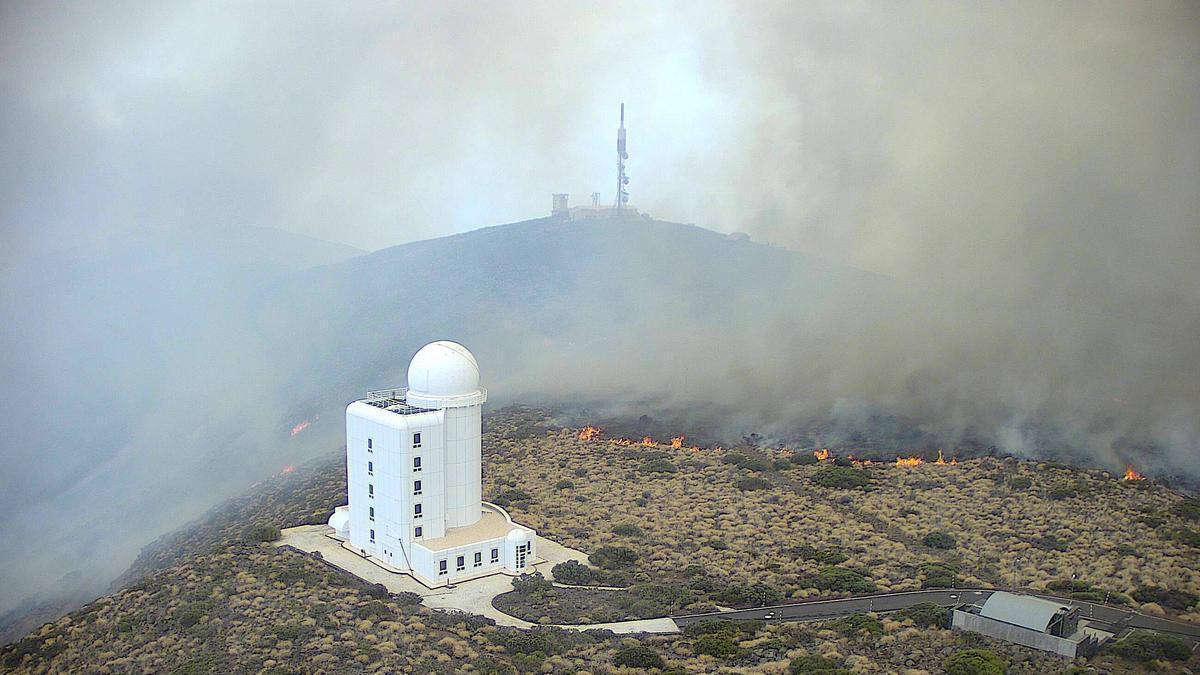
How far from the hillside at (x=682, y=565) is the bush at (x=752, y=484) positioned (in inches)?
11.7

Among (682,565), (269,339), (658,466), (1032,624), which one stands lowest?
(682,565)

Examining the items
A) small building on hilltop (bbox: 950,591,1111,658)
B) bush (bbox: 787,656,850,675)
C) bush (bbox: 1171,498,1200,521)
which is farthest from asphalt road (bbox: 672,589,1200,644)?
bush (bbox: 1171,498,1200,521)

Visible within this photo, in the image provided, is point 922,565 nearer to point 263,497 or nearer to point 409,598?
point 409,598

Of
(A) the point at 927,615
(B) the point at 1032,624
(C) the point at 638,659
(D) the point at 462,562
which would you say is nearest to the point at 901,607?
(A) the point at 927,615

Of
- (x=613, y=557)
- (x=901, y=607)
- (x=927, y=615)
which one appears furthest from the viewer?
(x=613, y=557)

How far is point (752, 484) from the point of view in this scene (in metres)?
36.6

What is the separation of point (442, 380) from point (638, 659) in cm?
1064

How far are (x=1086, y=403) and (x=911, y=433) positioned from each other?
32.1 ft

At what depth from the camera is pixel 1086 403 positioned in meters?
47.0

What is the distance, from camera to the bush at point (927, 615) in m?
23.0

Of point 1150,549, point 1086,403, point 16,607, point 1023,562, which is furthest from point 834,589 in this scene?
point 16,607

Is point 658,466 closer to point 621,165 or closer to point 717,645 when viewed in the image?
point 717,645

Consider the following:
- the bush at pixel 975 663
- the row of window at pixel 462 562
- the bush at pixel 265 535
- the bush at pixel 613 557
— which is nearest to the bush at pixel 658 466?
the bush at pixel 613 557

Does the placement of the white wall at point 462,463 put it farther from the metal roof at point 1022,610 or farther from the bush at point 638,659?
the metal roof at point 1022,610
